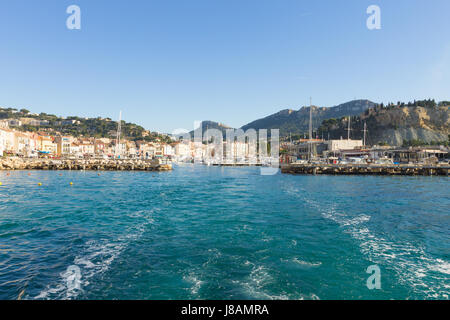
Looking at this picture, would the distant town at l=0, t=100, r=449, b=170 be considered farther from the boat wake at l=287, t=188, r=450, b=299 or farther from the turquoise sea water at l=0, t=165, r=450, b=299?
the boat wake at l=287, t=188, r=450, b=299

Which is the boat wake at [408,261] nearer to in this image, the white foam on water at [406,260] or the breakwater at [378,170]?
the white foam on water at [406,260]

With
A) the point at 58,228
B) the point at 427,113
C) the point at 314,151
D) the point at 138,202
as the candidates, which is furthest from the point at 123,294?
the point at 427,113

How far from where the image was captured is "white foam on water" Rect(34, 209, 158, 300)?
700 centimetres

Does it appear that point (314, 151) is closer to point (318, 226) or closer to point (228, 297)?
point (318, 226)

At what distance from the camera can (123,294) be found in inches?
271

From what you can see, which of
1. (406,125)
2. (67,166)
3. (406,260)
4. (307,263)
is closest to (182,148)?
(67,166)

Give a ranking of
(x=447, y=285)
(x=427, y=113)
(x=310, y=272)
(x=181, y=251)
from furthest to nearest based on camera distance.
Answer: (x=427, y=113) → (x=181, y=251) → (x=310, y=272) → (x=447, y=285)

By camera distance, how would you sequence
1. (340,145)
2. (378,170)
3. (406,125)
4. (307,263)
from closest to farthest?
1. (307,263)
2. (378,170)
3. (340,145)
4. (406,125)

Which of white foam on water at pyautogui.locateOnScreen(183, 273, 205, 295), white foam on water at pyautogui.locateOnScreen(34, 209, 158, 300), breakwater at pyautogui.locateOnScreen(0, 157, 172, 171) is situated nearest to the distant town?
breakwater at pyautogui.locateOnScreen(0, 157, 172, 171)

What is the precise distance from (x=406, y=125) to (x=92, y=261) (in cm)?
17147

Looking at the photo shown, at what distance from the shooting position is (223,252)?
1012cm

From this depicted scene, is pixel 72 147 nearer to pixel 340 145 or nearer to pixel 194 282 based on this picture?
pixel 340 145

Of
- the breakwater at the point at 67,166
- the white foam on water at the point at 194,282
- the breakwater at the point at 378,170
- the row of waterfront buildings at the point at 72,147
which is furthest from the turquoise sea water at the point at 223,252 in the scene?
the row of waterfront buildings at the point at 72,147
